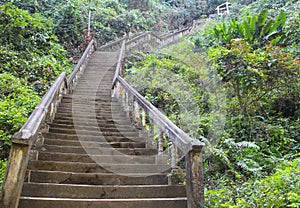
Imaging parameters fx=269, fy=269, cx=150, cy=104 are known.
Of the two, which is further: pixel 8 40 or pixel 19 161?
pixel 8 40

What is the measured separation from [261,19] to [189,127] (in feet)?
20.6

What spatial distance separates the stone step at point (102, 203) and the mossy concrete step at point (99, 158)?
1.21 meters

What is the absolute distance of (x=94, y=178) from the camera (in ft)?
12.4

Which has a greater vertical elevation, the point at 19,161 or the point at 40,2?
the point at 40,2

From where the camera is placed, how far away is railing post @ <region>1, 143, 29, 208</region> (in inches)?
104

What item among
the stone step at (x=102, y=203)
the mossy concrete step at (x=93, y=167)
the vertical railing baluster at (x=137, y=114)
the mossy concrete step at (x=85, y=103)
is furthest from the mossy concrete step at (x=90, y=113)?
the stone step at (x=102, y=203)

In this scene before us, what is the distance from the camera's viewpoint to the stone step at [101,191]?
331cm

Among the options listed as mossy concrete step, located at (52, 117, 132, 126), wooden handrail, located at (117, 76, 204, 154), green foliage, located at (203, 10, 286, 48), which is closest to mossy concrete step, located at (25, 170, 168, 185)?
wooden handrail, located at (117, 76, 204, 154)

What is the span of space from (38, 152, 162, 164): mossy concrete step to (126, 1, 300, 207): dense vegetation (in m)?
1.21

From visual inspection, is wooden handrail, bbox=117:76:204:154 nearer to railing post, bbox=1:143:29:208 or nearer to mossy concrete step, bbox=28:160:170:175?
mossy concrete step, bbox=28:160:170:175

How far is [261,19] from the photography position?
10.3m

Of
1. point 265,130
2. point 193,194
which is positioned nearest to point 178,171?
point 193,194

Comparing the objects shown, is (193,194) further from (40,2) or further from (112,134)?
(40,2)

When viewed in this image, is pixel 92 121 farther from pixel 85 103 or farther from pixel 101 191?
pixel 101 191
